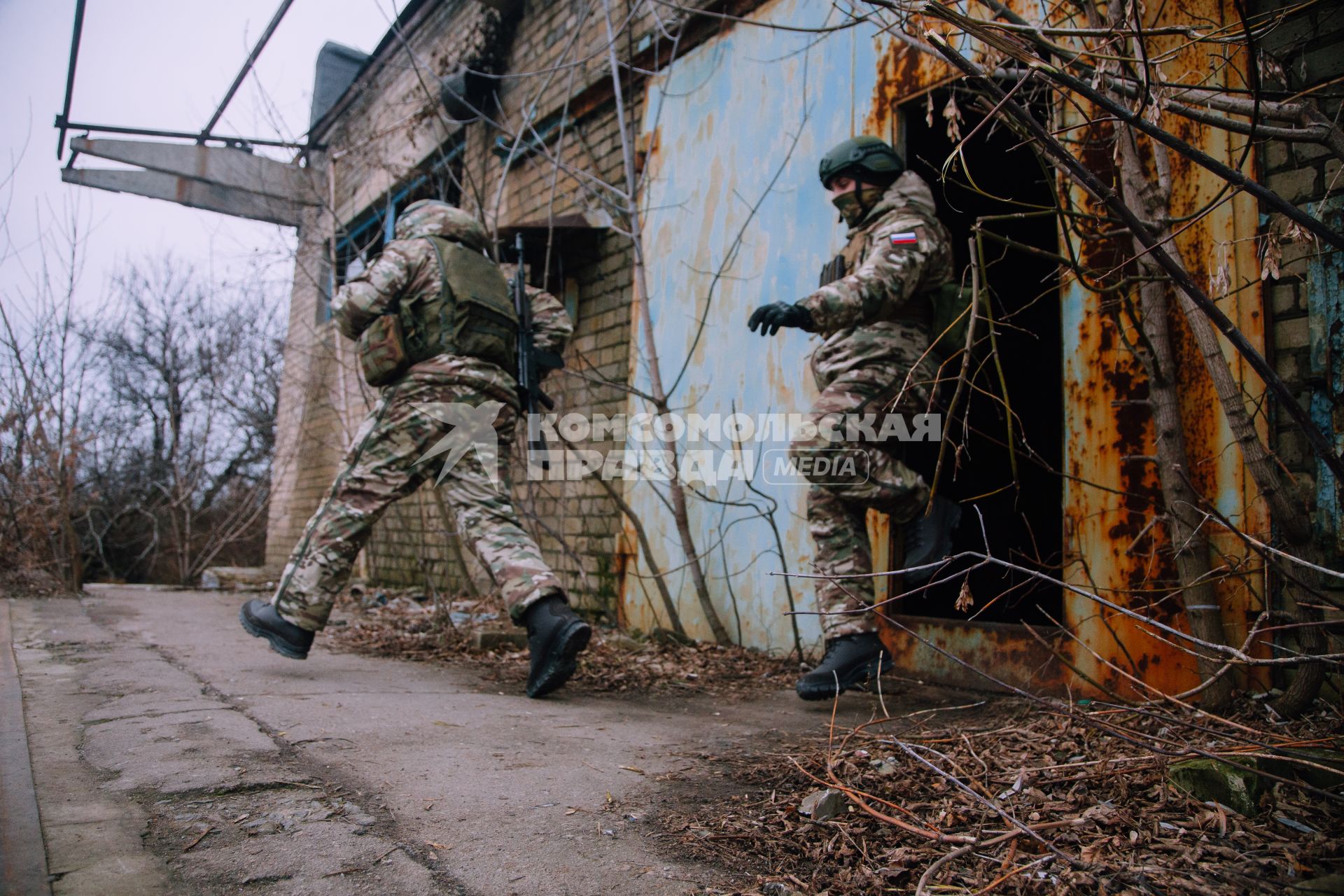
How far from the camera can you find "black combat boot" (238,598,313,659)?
9.40 feet

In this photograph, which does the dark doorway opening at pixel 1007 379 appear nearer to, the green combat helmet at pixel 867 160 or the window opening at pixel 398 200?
the green combat helmet at pixel 867 160

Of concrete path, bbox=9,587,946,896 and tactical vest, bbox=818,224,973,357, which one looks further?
tactical vest, bbox=818,224,973,357

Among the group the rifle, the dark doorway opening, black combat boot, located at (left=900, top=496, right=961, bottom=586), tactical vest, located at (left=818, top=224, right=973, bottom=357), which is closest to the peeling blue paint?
tactical vest, located at (left=818, top=224, right=973, bottom=357)

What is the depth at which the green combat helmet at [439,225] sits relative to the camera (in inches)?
126

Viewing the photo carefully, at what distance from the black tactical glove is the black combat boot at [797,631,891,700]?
37.0 inches

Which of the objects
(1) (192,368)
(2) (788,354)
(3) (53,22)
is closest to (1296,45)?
(2) (788,354)

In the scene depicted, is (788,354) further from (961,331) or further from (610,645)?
(610,645)

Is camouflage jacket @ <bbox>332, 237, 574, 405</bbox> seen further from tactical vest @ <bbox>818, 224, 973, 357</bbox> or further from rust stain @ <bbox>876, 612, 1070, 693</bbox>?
rust stain @ <bbox>876, 612, 1070, 693</bbox>

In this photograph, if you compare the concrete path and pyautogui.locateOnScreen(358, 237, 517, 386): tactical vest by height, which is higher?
pyautogui.locateOnScreen(358, 237, 517, 386): tactical vest

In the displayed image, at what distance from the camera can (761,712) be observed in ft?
8.32

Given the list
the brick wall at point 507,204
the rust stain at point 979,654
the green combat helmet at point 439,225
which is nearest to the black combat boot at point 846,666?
the rust stain at point 979,654

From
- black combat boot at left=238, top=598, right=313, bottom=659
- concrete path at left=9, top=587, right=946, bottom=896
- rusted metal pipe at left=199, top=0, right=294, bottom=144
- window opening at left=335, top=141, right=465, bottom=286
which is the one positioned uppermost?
rusted metal pipe at left=199, top=0, right=294, bottom=144

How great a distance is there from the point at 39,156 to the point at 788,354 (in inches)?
193

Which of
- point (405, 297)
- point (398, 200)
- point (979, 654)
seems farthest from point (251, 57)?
point (979, 654)
